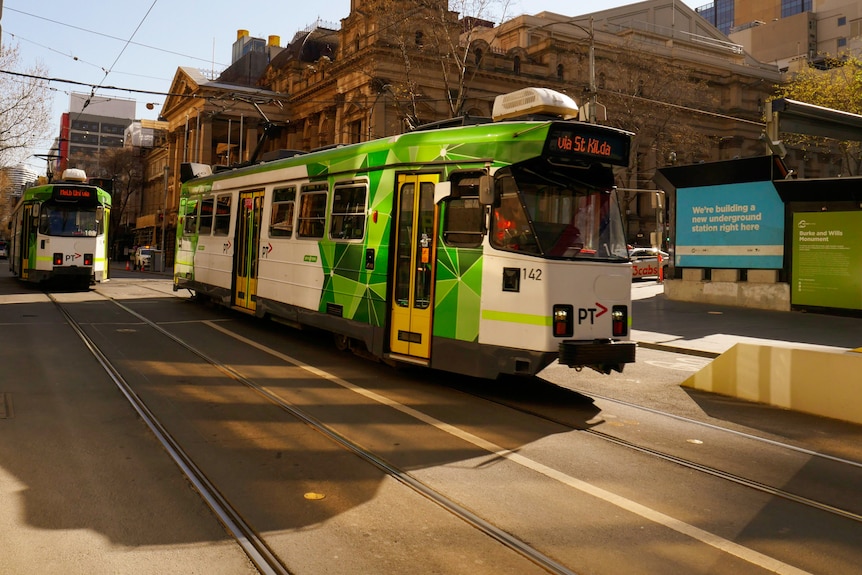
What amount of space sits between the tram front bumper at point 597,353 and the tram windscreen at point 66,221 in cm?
1993

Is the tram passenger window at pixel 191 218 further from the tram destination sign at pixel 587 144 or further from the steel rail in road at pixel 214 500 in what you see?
the tram destination sign at pixel 587 144

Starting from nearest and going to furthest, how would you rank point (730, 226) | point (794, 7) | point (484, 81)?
1. point (730, 226)
2. point (484, 81)
3. point (794, 7)

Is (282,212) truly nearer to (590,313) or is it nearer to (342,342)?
(342,342)

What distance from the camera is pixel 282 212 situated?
1305 centimetres

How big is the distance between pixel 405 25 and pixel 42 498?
1148 inches

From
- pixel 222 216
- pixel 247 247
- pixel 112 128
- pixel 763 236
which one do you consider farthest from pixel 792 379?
pixel 112 128

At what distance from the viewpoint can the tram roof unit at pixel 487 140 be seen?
833cm

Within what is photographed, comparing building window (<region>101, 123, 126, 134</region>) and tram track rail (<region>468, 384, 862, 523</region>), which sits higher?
building window (<region>101, 123, 126, 134</region>)

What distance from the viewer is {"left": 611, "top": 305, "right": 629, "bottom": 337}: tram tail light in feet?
28.4

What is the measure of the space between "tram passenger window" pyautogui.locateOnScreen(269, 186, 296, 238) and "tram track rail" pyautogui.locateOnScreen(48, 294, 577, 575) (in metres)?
4.01

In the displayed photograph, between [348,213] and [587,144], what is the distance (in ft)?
12.7

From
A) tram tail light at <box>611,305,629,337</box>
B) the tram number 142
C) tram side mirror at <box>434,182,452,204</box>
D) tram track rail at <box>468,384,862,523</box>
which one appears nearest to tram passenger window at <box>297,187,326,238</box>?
tram side mirror at <box>434,182,452,204</box>

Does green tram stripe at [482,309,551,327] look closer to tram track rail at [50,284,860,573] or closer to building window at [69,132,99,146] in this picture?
tram track rail at [50,284,860,573]

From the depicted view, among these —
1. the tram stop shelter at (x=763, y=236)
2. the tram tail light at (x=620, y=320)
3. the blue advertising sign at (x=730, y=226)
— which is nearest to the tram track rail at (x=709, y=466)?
the tram tail light at (x=620, y=320)
